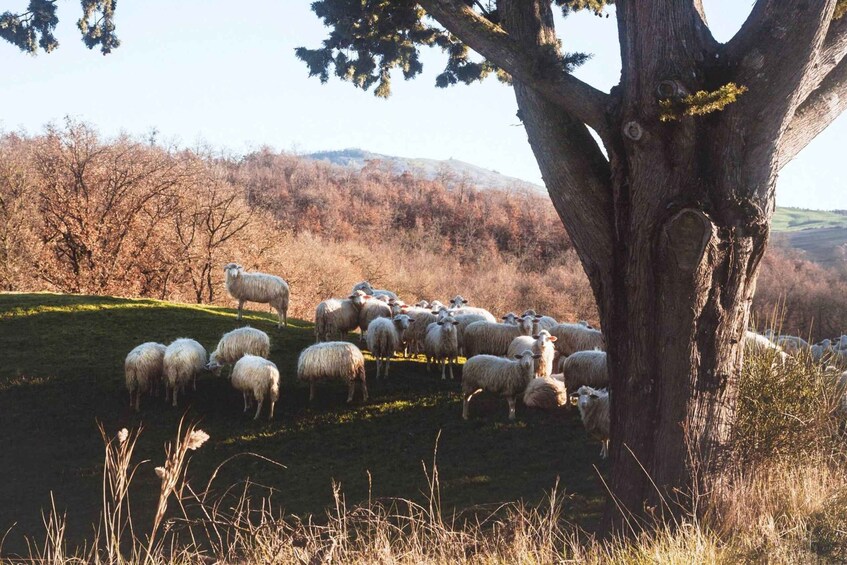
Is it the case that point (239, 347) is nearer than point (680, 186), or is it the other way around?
point (680, 186)

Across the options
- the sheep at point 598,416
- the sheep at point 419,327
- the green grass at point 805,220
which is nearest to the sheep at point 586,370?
the sheep at point 598,416

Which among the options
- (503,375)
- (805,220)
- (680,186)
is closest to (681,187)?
(680,186)

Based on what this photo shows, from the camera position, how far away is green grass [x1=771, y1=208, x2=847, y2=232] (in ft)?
295

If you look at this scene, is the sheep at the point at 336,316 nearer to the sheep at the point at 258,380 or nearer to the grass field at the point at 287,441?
the grass field at the point at 287,441

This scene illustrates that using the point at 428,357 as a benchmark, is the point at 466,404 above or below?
below

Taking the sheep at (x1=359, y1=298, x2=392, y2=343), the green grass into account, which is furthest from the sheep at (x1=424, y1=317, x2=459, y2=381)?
the green grass

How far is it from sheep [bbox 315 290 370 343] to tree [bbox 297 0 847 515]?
12.4 m

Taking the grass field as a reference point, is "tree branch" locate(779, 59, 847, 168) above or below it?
above

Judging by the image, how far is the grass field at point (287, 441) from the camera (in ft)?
35.8

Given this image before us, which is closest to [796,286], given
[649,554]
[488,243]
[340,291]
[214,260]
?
[340,291]

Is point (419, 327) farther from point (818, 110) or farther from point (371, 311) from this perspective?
point (818, 110)

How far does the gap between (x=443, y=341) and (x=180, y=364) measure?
5.47 metres

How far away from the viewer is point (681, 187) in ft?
19.7

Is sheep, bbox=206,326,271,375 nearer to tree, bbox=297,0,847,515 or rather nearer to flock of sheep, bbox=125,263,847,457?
flock of sheep, bbox=125,263,847,457
